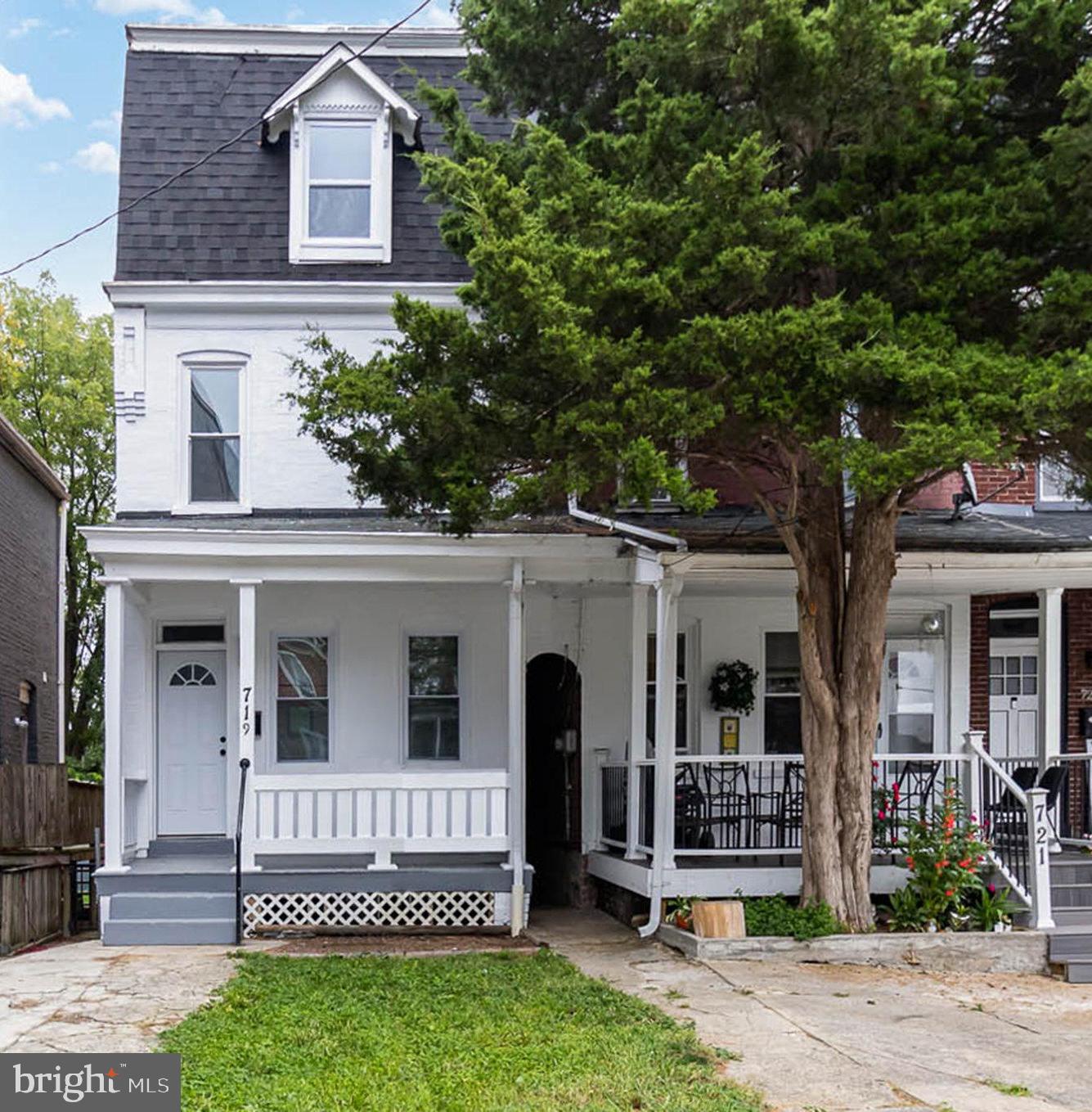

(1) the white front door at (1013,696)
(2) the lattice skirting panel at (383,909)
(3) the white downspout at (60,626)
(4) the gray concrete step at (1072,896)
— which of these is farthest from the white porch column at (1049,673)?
(3) the white downspout at (60,626)

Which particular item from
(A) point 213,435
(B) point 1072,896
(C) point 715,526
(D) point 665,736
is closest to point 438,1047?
(D) point 665,736

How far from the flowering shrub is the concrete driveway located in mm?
5592

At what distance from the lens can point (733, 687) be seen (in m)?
15.2

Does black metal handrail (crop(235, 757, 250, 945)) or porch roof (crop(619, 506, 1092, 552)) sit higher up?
porch roof (crop(619, 506, 1092, 552))

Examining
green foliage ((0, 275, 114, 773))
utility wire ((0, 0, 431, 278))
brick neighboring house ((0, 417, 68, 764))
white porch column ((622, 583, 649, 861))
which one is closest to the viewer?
white porch column ((622, 583, 649, 861))

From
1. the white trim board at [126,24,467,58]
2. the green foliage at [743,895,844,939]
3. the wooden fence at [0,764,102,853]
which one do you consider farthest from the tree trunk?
the wooden fence at [0,764,102,853]

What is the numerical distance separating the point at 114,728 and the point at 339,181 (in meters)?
6.43

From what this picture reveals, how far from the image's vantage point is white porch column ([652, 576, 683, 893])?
12.5 m

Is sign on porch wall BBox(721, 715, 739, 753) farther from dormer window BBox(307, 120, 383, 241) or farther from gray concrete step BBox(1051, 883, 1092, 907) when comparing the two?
dormer window BBox(307, 120, 383, 241)

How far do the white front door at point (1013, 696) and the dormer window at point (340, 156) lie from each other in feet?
26.3

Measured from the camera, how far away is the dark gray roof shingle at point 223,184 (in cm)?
1545

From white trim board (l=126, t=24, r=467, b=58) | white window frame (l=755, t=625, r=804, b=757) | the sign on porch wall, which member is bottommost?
the sign on porch wall

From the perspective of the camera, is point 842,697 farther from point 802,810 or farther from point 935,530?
point 935,530

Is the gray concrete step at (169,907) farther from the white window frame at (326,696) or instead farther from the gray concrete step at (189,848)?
the white window frame at (326,696)
